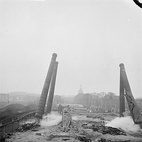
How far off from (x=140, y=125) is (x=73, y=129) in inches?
251

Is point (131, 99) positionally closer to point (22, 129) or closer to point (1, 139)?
point (22, 129)

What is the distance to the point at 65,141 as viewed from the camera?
28.8 feet

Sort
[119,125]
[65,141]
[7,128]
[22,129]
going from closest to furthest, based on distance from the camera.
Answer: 1. [65,141]
2. [7,128]
3. [22,129]
4. [119,125]

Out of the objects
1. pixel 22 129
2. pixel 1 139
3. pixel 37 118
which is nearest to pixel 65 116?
pixel 22 129

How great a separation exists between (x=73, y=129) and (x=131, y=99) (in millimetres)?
6667

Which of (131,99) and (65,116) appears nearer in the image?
(65,116)

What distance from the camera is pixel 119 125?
1510 centimetres

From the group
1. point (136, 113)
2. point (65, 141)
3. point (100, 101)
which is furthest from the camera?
point (100, 101)

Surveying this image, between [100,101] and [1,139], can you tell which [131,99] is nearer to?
[1,139]

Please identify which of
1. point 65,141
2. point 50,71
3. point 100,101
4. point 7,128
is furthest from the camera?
point 100,101

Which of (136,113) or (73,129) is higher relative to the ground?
(136,113)

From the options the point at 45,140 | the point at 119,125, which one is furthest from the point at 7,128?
the point at 119,125

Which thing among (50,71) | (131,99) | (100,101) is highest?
(50,71)

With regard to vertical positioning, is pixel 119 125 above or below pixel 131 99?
below
